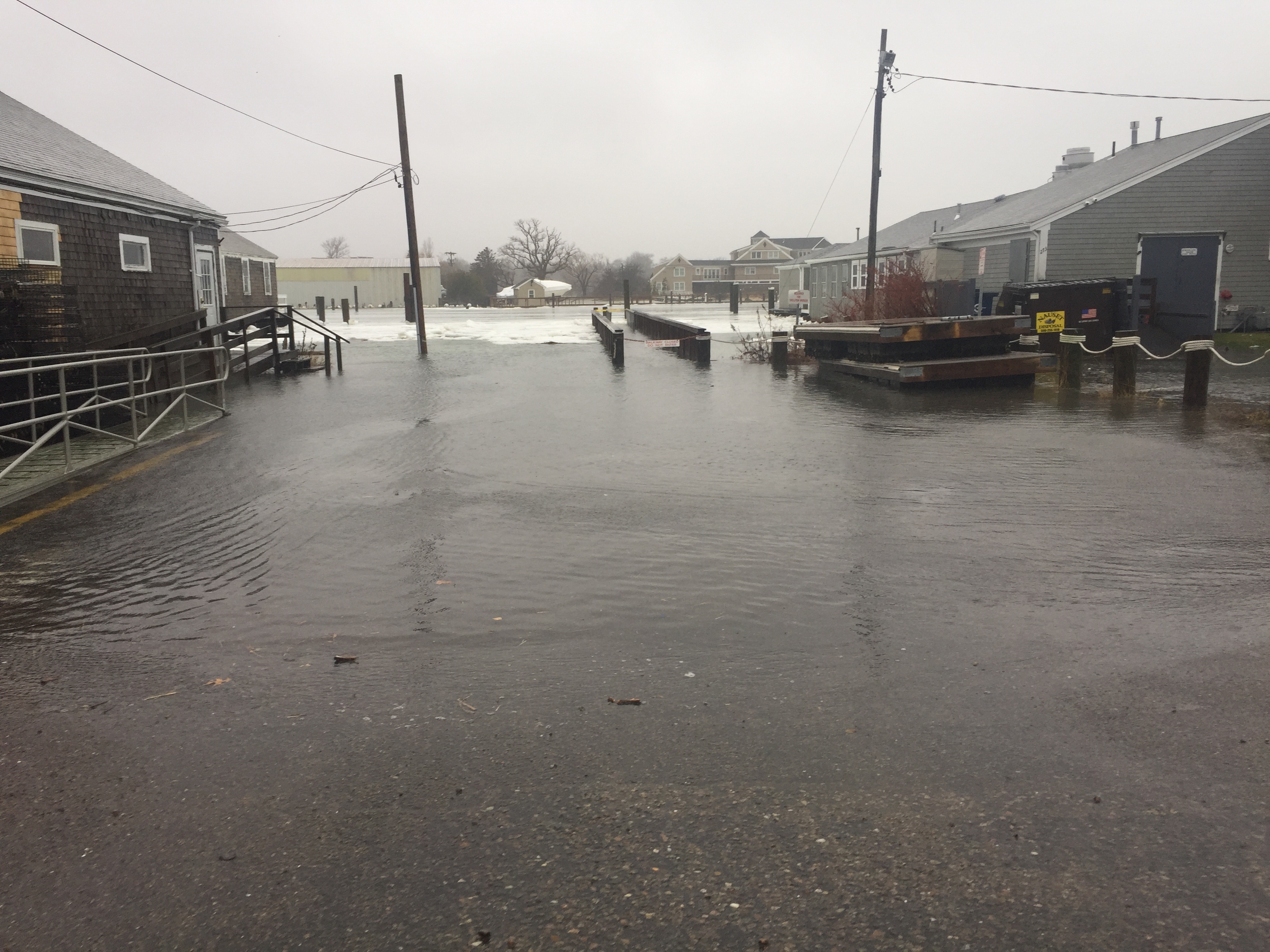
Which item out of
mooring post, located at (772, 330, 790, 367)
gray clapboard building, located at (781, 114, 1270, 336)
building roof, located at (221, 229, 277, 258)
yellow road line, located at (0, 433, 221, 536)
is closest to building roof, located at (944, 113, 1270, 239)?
gray clapboard building, located at (781, 114, 1270, 336)

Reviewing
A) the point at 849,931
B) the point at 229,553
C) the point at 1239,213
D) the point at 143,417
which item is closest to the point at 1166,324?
the point at 1239,213

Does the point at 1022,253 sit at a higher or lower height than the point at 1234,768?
higher

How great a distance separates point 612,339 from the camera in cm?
2427

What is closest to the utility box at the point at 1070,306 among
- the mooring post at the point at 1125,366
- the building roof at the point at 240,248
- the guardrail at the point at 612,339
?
the mooring post at the point at 1125,366

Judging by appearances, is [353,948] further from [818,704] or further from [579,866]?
[818,704]

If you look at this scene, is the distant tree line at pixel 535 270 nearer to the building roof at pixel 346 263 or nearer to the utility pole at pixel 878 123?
the building roof at pixel 346 263

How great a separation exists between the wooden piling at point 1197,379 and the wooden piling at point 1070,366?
8.57 feet

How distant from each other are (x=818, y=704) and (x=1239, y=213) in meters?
29.1

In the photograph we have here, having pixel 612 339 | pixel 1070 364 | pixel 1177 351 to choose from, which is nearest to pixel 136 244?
pixel 612 339

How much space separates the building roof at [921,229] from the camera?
37.2 metres

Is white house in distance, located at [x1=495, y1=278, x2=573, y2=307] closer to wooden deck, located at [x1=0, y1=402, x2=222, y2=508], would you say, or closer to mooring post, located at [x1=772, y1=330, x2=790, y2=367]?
mooring post, located at [x1=772, y1=330, x2=790, y2=367]

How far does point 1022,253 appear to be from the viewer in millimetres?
29109

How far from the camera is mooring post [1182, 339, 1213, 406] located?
1373 cm

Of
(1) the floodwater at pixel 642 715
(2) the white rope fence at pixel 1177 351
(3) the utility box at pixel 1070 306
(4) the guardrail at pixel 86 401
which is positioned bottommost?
(1) the floodwater at pixel 642 715
